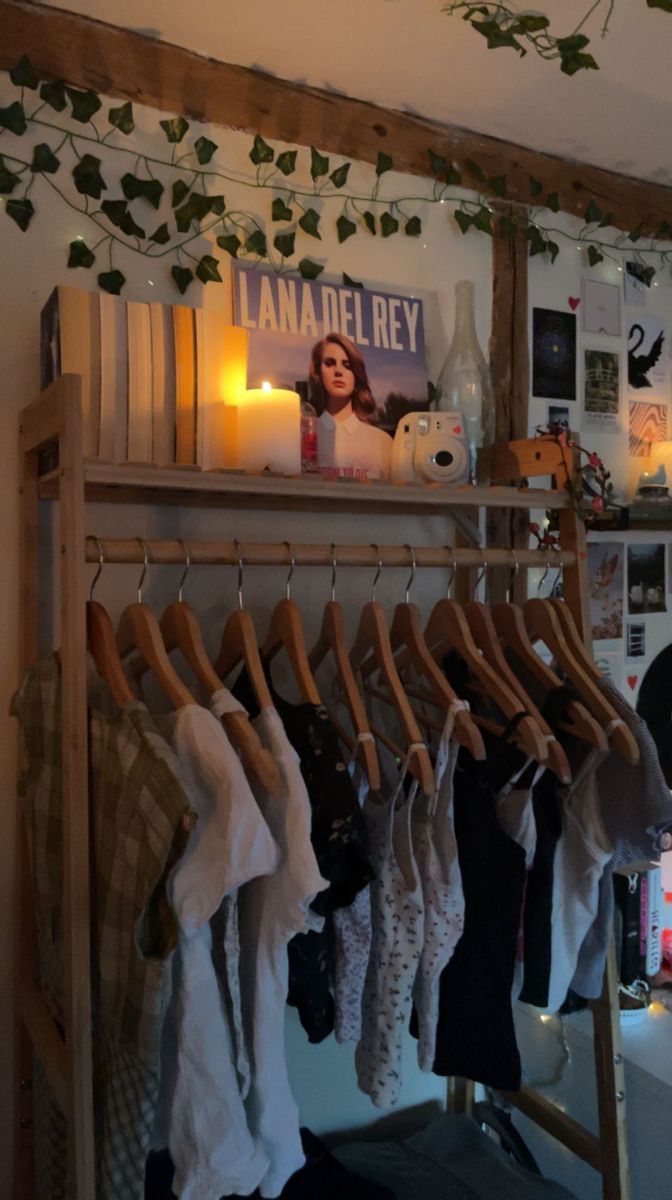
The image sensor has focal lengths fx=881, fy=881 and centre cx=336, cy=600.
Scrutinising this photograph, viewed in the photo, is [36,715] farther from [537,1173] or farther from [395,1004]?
[537,1173]

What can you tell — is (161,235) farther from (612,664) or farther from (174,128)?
(612,664)

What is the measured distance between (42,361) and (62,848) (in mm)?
725

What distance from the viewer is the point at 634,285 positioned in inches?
80.0

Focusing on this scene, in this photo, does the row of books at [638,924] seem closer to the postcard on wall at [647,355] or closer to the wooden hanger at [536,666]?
the wooden hanger at [536,666]

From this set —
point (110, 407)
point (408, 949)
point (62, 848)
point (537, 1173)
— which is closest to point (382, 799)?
point (408, 949)

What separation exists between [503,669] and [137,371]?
73 cm

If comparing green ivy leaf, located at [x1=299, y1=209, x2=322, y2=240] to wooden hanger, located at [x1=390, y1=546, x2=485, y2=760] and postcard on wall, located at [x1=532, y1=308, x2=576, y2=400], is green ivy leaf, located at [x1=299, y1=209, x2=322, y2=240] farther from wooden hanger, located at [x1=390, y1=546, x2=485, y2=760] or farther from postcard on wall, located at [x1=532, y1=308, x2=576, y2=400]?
wooden hanger, located at [x1=390, y1=546, x2=485, y2=760]

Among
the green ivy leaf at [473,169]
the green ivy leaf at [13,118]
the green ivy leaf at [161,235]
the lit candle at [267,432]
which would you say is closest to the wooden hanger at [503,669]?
the lit candle at [267,432]

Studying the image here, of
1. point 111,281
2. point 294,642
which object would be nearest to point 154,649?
point 294,642

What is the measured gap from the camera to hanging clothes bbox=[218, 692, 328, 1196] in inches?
43.3

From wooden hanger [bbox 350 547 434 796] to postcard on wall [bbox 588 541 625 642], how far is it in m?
0.69

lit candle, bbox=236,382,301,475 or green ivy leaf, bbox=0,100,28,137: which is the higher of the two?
green ivy leaf, bbox=0,100,28,137

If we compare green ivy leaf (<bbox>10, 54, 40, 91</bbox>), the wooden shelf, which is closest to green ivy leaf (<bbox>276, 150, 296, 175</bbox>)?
green ivy leaf (<bbox>10, 54, 40, 91</bbox>)

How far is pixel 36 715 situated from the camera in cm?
126
